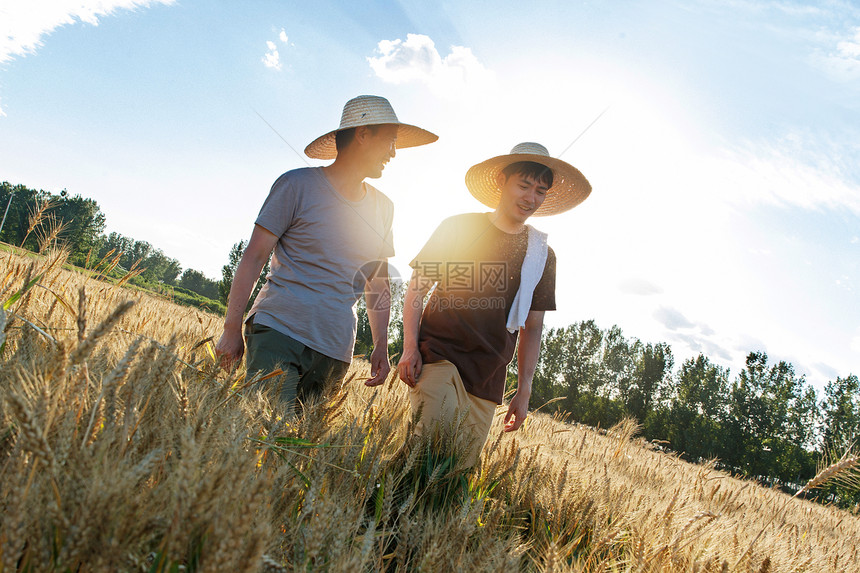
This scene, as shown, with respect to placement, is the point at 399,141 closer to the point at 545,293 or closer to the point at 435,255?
the point at 435,255

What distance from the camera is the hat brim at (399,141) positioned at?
3664mm

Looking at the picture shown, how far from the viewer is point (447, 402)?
2945mm

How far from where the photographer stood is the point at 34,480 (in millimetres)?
939

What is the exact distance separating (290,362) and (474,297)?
1.30 metres

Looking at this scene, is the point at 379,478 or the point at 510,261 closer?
the point at 379,478

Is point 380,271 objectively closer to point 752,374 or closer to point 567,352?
point 567,352

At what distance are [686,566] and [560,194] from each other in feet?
9.55

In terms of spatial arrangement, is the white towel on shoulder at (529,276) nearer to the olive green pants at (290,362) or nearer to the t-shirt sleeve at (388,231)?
the t-shirt sleeve at (388,231)

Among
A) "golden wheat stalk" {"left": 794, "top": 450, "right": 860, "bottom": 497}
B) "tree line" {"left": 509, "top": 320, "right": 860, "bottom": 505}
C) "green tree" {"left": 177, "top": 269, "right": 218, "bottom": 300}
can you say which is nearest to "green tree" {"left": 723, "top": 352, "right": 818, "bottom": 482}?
"tree line" {"left": 509, "top": 320, "right": 860, "bottom": 505}

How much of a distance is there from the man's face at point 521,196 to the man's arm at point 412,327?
78 cm

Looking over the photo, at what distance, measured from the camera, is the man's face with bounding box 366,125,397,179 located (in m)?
3.23

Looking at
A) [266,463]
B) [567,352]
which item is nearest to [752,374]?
[567,352]

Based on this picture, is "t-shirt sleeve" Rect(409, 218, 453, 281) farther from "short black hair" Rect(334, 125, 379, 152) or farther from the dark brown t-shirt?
"short black hair" Rect(334, 125, 379, 152)

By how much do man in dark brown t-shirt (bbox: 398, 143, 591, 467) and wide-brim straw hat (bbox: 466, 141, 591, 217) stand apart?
0.05 ft
